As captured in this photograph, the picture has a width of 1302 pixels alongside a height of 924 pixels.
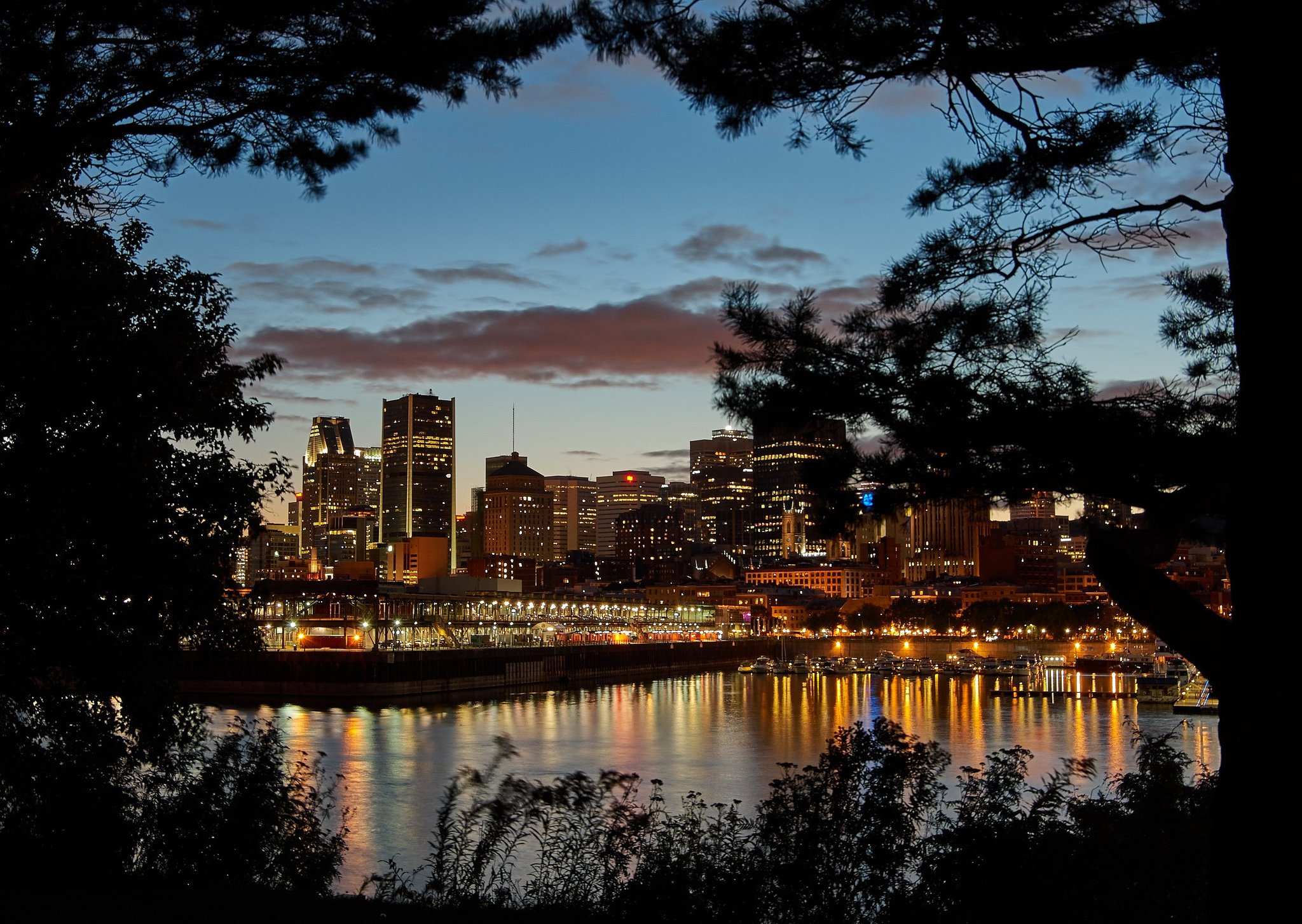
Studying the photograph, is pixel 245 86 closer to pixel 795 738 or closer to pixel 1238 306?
pixel 1238 306

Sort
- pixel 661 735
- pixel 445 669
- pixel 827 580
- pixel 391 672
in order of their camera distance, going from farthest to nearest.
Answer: pixel 827 580, pixel 445 669, pixel 391 672, pixel 661 735

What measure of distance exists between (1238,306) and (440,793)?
2073cm

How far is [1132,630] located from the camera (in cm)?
10200

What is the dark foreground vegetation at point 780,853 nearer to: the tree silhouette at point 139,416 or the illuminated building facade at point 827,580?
the tree silhouette at point 139,416

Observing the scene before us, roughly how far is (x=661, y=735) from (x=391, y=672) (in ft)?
75.8

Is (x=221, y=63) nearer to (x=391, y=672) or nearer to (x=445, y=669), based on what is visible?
(x=391, y=672)

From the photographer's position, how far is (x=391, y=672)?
5562 cm

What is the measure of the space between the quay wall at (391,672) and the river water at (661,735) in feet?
10.8

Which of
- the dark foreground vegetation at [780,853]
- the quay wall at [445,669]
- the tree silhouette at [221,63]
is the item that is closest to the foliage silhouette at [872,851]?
the dark foreground vegetation at [780,853]

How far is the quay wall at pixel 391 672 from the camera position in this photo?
5372 centimetres

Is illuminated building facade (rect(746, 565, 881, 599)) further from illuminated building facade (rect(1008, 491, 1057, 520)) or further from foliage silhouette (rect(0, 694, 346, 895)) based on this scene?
illuminated building facade (rect(1008, 491, 1057, 520))

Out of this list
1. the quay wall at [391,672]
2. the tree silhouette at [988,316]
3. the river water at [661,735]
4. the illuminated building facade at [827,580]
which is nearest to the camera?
the tree silhouette at [988,316]

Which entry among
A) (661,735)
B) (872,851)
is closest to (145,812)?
(872,851)

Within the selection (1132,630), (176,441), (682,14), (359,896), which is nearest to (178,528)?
(176,441)
